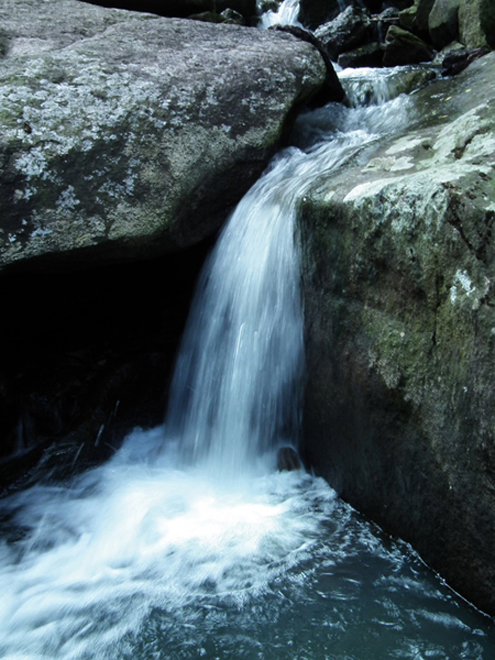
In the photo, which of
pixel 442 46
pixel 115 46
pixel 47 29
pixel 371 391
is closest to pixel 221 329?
pixel 371 391

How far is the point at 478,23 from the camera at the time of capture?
20.6ft

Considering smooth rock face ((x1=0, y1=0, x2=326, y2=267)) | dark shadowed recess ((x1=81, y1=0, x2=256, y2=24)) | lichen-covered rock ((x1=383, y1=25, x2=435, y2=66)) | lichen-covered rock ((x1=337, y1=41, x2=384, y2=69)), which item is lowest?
smooth rock face ((x1=0, y1=0, x2=326, y2=267))

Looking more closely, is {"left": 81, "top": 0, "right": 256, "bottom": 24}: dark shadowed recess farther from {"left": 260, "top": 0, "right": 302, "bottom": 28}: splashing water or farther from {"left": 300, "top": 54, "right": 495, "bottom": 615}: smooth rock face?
{"left": 300, "top": 54, "right": 495, "bottom": 615}: smooth rock face

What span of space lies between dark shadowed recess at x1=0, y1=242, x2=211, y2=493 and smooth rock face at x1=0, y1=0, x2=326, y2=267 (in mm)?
417

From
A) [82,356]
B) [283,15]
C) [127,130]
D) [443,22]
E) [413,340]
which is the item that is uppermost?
[283,15]

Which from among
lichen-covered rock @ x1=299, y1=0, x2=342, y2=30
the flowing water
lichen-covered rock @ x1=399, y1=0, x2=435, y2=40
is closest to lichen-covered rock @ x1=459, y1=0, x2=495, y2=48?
lichen-covered rock @ x1=399, y1=0, x2=435, y2=40

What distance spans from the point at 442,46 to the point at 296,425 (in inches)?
255

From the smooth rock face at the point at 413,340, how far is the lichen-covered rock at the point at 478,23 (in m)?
3.67

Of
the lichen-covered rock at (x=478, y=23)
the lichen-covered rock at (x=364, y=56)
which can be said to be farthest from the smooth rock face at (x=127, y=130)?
the lichen-covered rock at (x=364, y=56)

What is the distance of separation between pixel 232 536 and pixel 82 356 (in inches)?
101

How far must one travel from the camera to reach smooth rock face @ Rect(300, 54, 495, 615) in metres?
2.32

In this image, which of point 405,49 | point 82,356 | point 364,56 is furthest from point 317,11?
point 82,356

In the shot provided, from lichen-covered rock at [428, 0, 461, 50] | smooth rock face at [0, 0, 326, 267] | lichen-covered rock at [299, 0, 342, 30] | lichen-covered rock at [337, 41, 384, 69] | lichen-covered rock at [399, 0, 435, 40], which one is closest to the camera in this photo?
smooth rock face at [0, 0, 326, 267]

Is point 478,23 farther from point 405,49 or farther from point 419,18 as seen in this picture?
point 419,18
